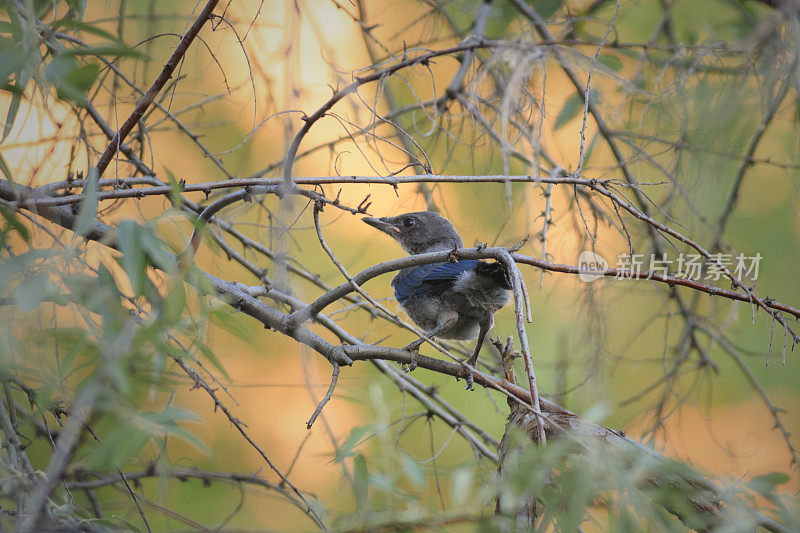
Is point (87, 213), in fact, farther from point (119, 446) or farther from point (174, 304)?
point (119, 446)

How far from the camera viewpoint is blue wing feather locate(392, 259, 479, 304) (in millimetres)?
2953

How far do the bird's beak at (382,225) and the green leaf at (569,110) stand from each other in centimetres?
96

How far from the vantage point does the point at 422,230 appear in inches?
136

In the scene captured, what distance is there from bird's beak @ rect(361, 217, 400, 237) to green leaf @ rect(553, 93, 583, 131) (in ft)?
3.15

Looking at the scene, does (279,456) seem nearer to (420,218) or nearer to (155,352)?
(420,218)

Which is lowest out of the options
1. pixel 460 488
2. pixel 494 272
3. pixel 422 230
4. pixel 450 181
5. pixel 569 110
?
pixel 460 488

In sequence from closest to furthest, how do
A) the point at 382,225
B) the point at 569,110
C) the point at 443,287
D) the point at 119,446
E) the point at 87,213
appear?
the point at 119,446, the point at 87,213, the point at 569,110, the point at 443,287, the point at 382,225

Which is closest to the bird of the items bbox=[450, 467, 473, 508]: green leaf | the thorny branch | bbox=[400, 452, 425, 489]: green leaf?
the thorny branch

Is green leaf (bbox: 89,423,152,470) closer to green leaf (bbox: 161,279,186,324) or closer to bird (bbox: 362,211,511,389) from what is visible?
green leaf (bbox: 161,279,186,324)

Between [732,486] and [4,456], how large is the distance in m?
1.55

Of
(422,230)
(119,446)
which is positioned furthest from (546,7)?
(119,446)

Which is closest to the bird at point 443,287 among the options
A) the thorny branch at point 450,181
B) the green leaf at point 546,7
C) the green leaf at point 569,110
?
the thorny branch at point 450,181

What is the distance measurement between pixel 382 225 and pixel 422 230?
218 mm

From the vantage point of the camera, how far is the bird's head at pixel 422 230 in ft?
11.2
